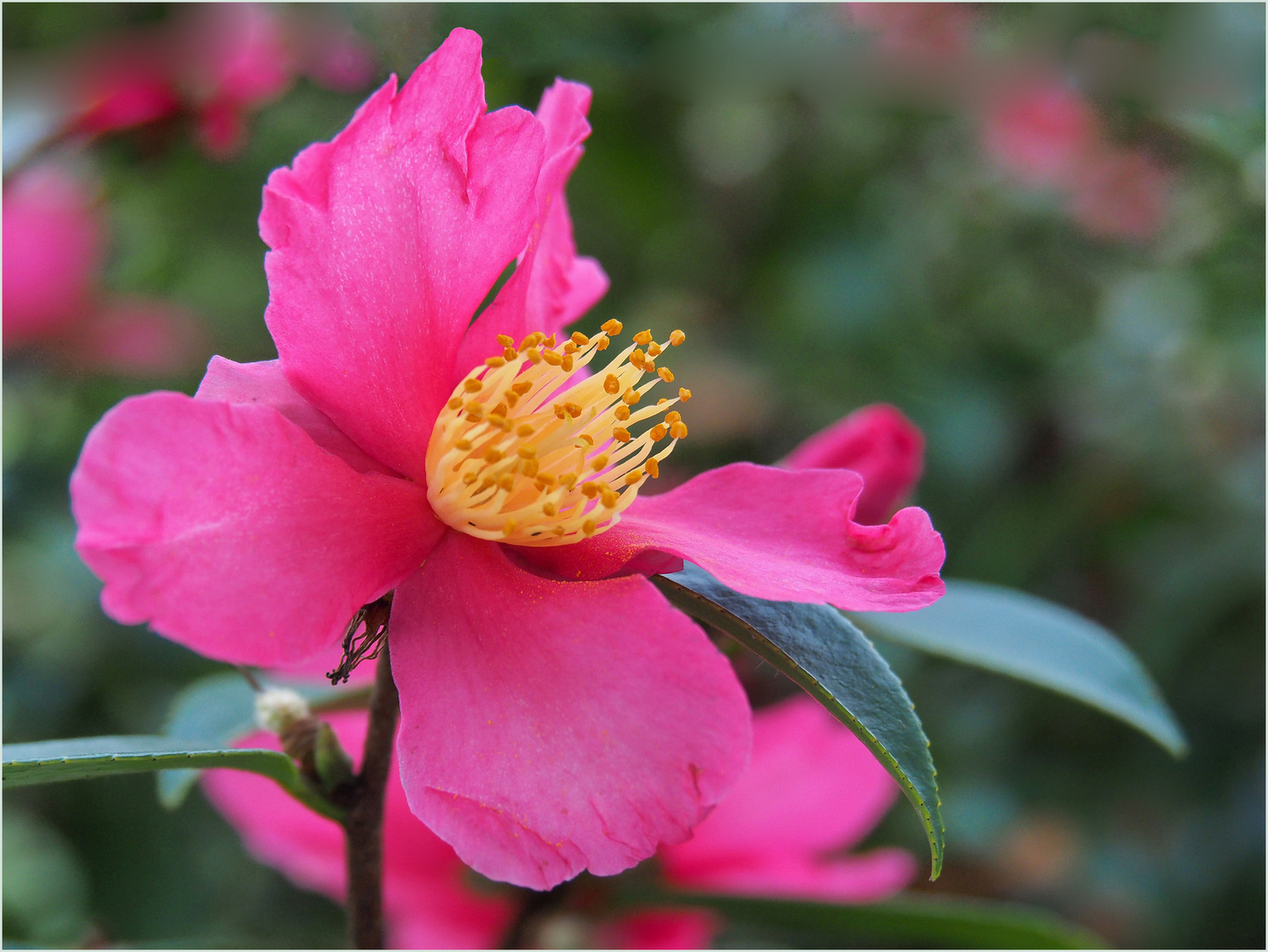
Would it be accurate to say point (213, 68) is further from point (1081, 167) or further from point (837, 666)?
point (1081, 167)

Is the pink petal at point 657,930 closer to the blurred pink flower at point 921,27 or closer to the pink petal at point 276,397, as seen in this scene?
the pink petal at point 276,397

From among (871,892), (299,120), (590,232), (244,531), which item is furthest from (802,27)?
(244,531)

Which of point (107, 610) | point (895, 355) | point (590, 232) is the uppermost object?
point (107, 610)

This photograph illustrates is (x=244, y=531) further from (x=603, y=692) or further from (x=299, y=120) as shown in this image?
(x=299, y=120)

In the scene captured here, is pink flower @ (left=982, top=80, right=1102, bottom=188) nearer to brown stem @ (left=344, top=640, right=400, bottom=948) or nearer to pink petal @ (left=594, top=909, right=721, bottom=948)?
pink petal @ (left=594, top=909, right=721, bottom=948)

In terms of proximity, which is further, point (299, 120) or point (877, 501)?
point (299, 120)

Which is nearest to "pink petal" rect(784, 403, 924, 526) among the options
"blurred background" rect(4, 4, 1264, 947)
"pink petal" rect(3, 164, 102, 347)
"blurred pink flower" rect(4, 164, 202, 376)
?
"blurred background" rect(4, 4, 1264, 947)

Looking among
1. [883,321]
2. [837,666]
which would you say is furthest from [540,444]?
[883,321]
